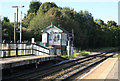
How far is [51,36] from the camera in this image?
27062mm

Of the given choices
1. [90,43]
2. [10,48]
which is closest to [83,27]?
[90,43]

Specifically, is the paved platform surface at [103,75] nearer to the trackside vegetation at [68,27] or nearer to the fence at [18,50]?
the fence at [18,50]

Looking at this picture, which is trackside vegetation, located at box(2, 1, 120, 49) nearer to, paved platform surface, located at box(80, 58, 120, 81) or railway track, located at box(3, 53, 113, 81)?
railway track, located at box(3, 53, 113, 81)

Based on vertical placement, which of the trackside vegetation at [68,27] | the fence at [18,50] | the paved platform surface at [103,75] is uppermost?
the trackside vegetation at [68,27]

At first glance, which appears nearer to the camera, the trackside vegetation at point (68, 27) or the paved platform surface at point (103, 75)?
the paved platform surface at point (103, 75)

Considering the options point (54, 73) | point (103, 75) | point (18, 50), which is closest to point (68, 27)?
point (18, 50)

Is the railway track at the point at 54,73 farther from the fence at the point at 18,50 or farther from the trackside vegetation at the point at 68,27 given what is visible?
the trackside vegetation at the point at 68,27

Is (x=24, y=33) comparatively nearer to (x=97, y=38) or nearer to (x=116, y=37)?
(x=97, y=38)

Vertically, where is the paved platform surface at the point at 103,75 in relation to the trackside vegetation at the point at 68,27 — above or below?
below

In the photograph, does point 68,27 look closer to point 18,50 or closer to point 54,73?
point 18,50

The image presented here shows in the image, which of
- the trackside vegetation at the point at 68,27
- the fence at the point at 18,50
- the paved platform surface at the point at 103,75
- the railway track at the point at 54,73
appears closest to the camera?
the paved platform surface at the point at 103,75

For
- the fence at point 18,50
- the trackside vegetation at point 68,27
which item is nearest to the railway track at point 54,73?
the fence at point 18,50

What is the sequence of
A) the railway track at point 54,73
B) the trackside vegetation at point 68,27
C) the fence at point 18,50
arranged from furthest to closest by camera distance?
the trackside vegetation at point 68,27 < the fence at point 18,50 < the railway track at point 54,73

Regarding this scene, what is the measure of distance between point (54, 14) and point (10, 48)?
104 ft
